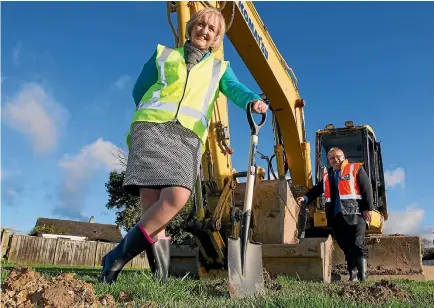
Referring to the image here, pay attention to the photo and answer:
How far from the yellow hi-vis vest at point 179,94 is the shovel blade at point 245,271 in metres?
0.78

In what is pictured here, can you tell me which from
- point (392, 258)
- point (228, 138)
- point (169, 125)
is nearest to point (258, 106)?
point (169, 125)

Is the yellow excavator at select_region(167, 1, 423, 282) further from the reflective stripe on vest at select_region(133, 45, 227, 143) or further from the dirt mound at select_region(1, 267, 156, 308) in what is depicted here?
the dirt mound at select_region(1, 267, 156, 308)

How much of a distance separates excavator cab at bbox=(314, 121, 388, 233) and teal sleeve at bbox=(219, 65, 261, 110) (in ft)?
17.3

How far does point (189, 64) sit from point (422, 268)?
4.80 meters

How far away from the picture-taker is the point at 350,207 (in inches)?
210

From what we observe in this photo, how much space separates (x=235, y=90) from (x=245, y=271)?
1257 mm

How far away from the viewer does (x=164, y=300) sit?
2211 millimetres

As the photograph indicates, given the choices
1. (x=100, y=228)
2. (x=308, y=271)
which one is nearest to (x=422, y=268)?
(x=308, y=271)

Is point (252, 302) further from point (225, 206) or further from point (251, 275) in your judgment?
point (225, 206)

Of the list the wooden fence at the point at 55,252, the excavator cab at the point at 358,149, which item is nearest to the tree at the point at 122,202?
the wooden fence at the point at 55,252

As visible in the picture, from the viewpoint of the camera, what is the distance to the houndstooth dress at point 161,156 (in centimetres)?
276

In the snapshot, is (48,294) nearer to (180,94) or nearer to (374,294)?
(180,94)

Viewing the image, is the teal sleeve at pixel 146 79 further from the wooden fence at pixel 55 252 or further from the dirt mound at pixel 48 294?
the wooden fence at pixel 55 252

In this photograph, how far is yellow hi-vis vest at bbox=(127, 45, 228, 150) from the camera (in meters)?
2.88
